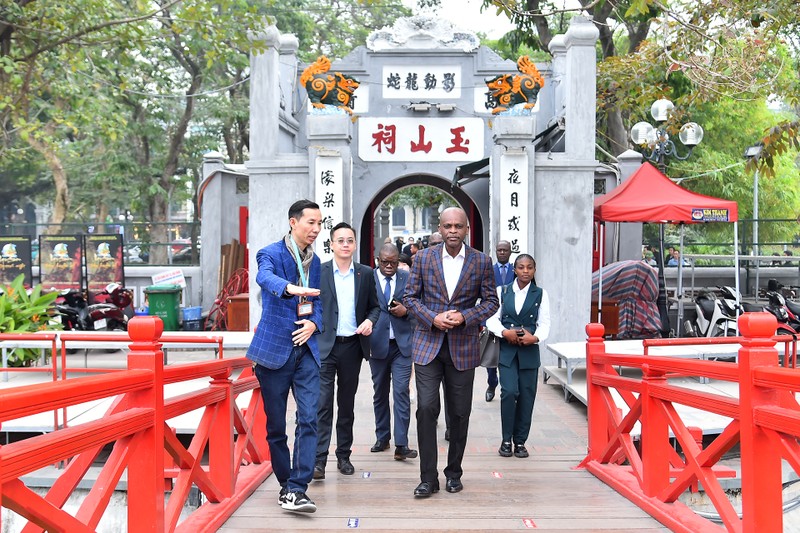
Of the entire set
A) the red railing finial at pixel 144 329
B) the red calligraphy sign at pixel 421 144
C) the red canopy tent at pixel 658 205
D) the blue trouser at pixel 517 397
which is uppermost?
the red calligraphy sign at pixel 421 144

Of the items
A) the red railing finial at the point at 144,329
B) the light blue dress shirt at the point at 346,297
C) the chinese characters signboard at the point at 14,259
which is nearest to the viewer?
the red railing finial at the point at 144,329

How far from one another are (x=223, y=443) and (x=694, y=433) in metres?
3.24

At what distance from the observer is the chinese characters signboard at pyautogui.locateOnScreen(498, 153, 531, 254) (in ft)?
35.3

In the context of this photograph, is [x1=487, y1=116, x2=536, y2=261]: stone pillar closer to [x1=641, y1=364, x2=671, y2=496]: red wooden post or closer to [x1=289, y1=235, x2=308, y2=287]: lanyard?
[x1=641, y1=364, x2=671, y2=496]: red wooden post

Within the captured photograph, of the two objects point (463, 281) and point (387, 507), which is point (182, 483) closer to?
point (387, 507)

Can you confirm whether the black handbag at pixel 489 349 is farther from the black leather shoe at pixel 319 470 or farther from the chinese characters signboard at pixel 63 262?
the chinese characters signboard at pixel 63 262

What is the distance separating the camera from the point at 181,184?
27812mm

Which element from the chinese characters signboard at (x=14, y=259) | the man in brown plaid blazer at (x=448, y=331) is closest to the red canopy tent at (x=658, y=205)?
the man in brown plaid blazer at (x=448, y=331)

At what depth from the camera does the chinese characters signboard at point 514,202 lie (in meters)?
10.8

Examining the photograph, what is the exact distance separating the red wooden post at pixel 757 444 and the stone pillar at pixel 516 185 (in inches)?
281

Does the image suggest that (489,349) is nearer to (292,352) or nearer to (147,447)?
(292,352)

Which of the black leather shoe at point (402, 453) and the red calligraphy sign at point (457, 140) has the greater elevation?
the red calligraphy sign at point (457, 140)

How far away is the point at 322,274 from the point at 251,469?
1488 millimetres

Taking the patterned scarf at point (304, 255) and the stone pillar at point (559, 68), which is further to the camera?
the stone pillar at point (559, 68)
